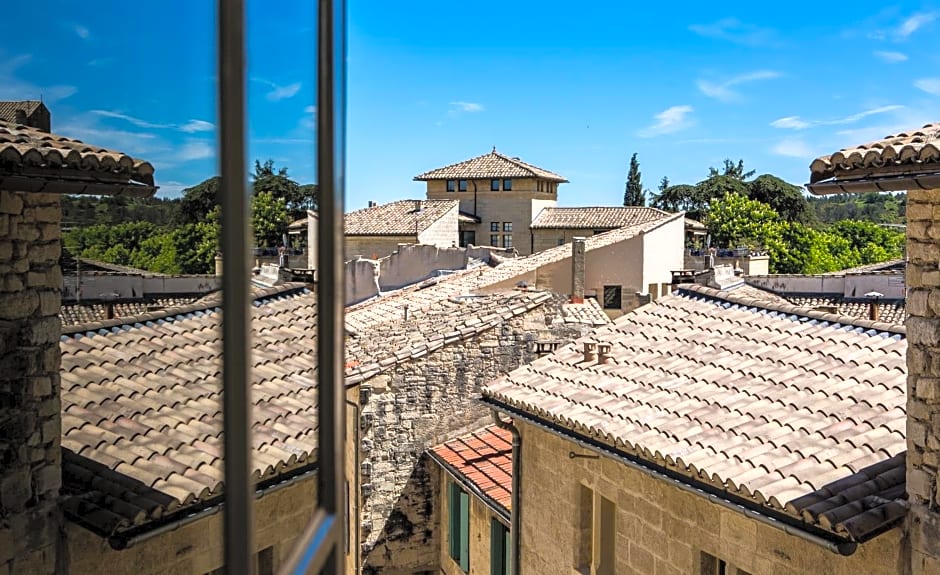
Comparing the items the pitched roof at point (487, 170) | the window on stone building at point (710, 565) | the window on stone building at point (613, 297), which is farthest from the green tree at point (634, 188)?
the window on stone building at point (710, 565)

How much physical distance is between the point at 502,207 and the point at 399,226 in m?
8.84

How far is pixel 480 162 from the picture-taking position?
144 feet

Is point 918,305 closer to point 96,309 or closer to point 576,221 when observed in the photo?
point 96,309

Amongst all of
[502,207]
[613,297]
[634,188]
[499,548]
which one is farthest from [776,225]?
[499,548]

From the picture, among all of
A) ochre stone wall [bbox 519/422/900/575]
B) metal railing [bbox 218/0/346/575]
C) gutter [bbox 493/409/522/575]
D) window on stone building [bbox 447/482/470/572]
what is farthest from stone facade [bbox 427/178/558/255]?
metal railing [bbox 218/0/346/575]

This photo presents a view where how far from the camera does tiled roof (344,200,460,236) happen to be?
34844 mm

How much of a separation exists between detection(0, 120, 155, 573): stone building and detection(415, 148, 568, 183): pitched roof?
4183 centimetres

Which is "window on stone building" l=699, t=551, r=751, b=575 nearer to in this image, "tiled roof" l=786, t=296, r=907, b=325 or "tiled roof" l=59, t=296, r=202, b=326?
"tiled roof" l=59, t=296, r=202, b=326

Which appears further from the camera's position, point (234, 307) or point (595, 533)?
point (595, 533)

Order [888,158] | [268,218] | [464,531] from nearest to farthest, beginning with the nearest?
[268,218] → [888,158] → [464,531]

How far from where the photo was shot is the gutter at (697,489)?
14.9 feet

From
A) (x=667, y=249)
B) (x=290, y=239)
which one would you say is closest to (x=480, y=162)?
(x=667, y=249)

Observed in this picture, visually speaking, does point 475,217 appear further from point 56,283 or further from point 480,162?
point 56,283

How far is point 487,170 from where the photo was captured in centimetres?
4319
